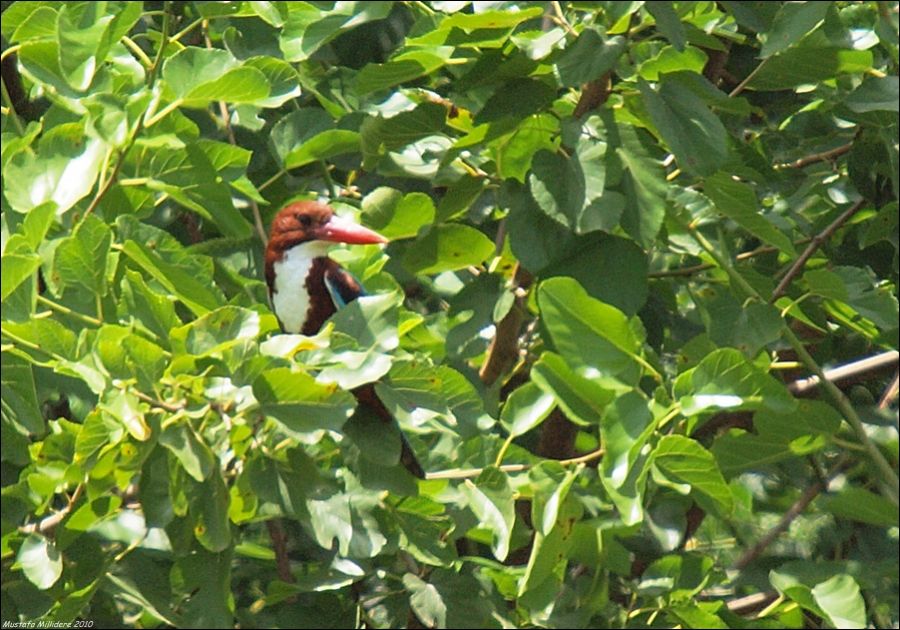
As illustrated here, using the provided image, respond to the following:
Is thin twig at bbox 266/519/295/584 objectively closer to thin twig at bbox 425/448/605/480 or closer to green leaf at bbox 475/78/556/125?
thin twig at bbox 425/448/605/480

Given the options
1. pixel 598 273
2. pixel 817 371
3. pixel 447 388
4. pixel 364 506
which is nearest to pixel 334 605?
pixel 364 506

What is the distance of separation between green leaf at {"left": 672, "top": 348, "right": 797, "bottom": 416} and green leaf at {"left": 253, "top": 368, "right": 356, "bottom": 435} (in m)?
0.53

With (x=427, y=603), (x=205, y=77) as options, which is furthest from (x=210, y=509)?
(x=205, y=77)

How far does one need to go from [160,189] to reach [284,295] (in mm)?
822

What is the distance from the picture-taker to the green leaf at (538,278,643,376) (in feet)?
7.16

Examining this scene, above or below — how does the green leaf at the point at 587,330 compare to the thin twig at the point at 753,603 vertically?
above

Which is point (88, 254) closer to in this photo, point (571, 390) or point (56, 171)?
point (56, 171)

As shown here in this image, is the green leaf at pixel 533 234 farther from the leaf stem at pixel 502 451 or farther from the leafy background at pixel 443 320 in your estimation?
the leaf stem at pixel 502 451

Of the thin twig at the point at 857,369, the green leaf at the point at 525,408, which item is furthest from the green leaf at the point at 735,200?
the thin twig at the point at 857,369

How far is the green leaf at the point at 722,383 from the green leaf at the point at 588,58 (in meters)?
0.44

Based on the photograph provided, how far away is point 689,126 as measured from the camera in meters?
2.23

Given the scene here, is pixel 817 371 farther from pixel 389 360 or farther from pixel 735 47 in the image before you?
pixel 735 47

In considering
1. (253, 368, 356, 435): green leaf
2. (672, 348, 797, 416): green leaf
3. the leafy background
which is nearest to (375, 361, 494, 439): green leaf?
the leafy background

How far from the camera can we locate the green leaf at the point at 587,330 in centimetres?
218
